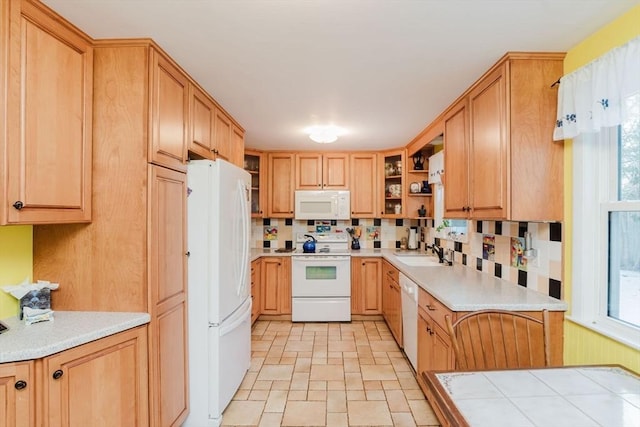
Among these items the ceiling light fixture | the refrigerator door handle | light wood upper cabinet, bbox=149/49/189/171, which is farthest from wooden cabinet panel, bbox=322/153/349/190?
light wood upper cabinet, bbox=149/49/189/171

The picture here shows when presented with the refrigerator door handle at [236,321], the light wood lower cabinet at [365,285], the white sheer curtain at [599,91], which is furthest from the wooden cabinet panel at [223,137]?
the white sheer curtain at [599,91]

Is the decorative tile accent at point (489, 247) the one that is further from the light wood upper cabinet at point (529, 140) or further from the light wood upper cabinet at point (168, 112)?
the light wood upper cabinet at point (168, 112)

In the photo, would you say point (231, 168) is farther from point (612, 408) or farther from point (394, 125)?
point (612, 408)

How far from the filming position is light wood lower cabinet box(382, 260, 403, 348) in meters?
3.18

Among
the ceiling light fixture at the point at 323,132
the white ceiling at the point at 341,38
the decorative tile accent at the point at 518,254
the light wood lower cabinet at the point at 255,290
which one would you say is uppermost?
the white ceiling at the point at 341,38

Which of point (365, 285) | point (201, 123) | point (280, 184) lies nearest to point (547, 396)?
point (201, 123)

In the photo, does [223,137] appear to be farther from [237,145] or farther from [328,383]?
[328,383]

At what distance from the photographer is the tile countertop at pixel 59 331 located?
1.19 m

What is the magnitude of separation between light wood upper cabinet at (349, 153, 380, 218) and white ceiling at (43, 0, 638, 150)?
1.85 m

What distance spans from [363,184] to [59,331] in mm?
3505

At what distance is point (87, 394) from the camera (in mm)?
1368

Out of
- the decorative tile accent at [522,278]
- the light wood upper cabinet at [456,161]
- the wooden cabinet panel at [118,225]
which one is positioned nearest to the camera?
the wooden cabinet panel at [118,225]

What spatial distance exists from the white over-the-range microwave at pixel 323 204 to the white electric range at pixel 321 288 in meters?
0.53

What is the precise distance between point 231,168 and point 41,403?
1.53 meters
